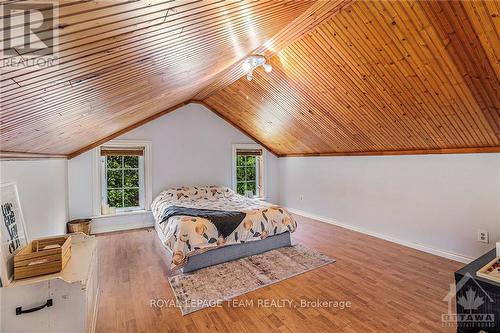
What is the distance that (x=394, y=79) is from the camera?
2557mm

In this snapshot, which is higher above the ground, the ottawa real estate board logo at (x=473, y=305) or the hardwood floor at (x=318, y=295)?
the ottawa real estate board logo at (x=473, y=305)

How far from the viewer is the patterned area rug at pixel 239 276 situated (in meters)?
2.39

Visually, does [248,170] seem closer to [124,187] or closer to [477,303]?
[124,187]

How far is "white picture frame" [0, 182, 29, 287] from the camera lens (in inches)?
55.9

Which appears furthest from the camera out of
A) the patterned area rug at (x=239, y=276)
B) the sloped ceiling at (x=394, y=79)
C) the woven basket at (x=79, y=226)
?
the woven basket at (x=79, y=226)

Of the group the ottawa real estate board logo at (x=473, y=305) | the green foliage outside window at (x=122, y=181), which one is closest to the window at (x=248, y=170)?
the green foliage outside window at (x=122, y=181)

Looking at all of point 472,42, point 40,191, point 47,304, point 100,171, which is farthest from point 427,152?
point 100,171

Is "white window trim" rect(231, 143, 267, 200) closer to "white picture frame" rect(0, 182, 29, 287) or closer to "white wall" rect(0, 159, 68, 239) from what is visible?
"white wall" rect(0, 159, 68, 239)

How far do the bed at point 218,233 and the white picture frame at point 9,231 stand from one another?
1.42 metres

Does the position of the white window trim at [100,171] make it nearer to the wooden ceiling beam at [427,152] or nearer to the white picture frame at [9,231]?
the white picture frame at [9,231]

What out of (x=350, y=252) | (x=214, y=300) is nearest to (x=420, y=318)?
(x=350, y=252)

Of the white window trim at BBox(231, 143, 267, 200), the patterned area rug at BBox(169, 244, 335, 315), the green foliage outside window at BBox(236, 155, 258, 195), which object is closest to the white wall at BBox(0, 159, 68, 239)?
the patterned area rug at BBox(169, 244, 335, 315)

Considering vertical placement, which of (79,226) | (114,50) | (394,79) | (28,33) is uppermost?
(394,79)

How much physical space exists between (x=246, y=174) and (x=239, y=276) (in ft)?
11.8
